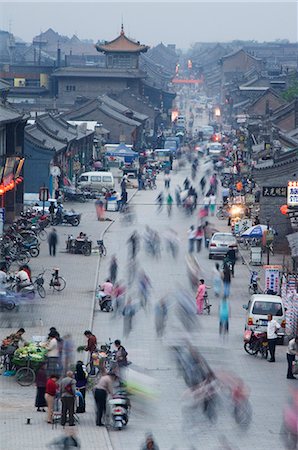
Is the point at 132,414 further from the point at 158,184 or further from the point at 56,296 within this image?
the point at 158,184

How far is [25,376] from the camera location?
24.5m

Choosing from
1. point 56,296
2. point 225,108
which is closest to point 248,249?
point 56,296

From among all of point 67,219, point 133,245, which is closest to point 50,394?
point 133,245

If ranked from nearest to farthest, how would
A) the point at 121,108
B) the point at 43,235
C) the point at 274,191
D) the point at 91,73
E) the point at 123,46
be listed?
the point at 274,191, the point at 43,235, the point at 121,108, the point at 91,73, the point at 123,46

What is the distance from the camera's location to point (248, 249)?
45.8 meters

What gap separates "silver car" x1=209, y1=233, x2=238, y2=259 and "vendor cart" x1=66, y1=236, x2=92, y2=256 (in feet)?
11.6

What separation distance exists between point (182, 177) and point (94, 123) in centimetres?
926

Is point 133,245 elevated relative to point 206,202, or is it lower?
lower

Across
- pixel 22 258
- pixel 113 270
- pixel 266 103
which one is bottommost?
pixel 113 270

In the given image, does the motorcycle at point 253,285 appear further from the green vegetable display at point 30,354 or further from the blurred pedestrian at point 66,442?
the blurred pedestrian at point 66,442

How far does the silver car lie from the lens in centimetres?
4369

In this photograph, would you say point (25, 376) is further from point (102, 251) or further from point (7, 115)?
point (7, 115)

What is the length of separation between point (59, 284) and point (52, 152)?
24463mm

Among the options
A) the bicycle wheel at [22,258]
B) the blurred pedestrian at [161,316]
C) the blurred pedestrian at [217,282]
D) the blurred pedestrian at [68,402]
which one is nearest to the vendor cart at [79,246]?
the bicycle wheel at [22,258]
